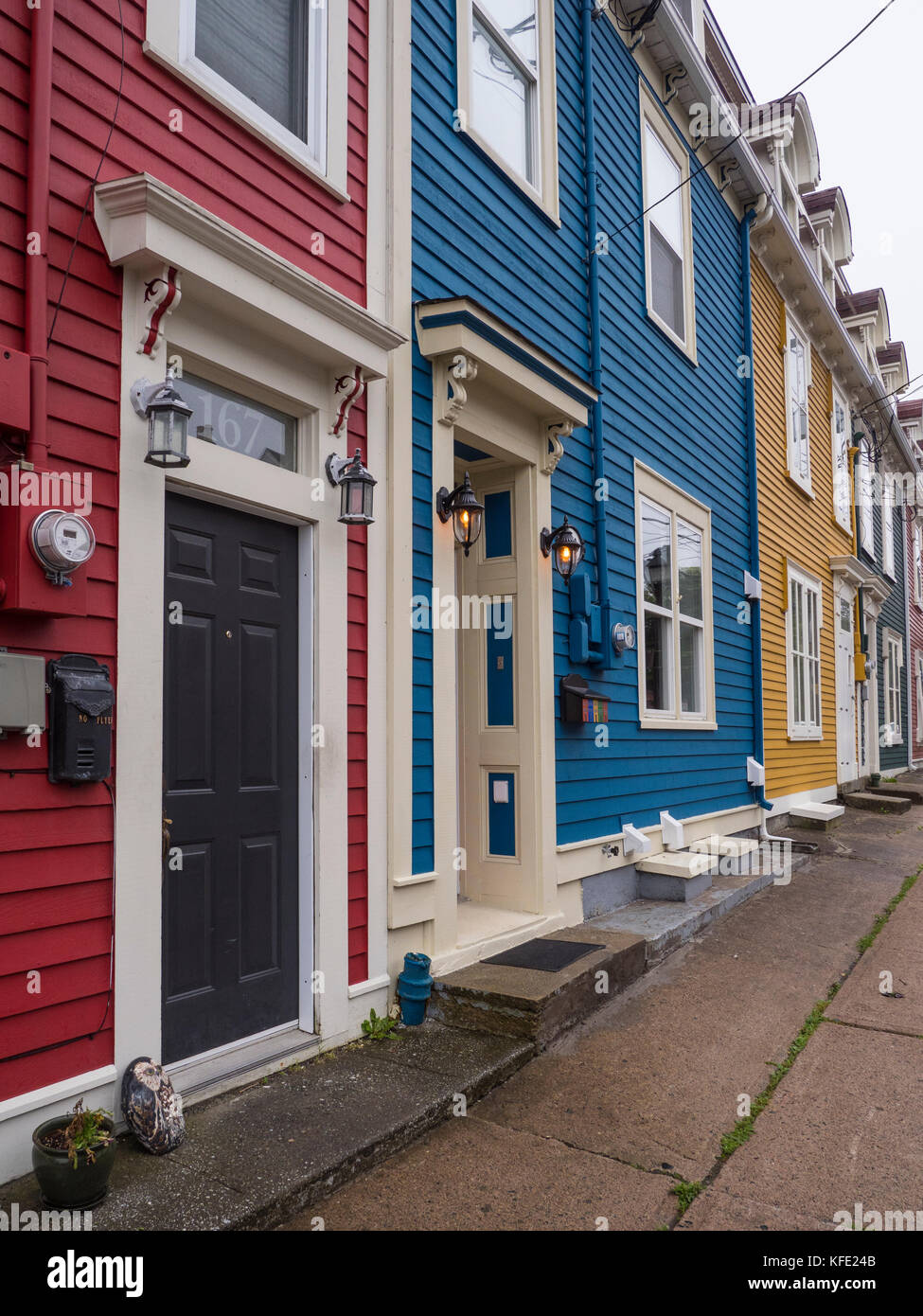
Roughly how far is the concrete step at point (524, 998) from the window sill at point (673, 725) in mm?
2588

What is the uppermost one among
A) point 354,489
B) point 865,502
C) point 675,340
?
point 865,502

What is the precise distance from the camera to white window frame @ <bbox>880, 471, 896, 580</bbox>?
18406mm

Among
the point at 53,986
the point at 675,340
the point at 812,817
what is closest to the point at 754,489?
the point at 675,340

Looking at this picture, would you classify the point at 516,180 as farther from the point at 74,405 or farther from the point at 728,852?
the point at 728,852

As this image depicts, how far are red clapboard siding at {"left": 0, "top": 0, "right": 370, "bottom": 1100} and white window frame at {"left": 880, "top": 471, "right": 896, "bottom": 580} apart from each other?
17595 millimetres

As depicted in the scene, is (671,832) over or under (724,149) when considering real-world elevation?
under

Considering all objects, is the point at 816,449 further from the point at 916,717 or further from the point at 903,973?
the point at 916,717

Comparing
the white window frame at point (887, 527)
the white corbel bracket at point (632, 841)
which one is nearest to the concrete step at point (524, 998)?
the white corbel bracket at point (632, 841)

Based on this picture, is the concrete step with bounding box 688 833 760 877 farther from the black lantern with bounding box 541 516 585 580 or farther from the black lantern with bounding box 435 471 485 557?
the black lantern with bounding box 435 471 485 557

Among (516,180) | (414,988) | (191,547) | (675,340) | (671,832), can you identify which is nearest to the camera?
(191,547)

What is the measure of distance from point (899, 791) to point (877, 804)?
6.29 ft

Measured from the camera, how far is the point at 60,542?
8.79ft

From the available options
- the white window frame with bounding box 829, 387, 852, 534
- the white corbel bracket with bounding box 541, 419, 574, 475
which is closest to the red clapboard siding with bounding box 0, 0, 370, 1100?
the white corbel bracket with bounding box 541, 419, 574, 475
